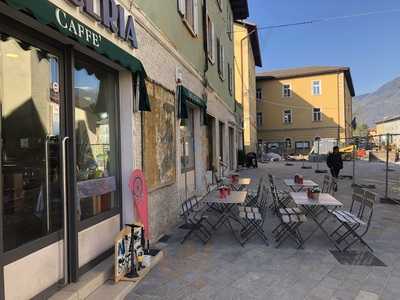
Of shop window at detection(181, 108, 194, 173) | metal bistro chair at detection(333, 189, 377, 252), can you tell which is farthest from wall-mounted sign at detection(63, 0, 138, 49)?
shop window at detection(181, 108, 194, 173)

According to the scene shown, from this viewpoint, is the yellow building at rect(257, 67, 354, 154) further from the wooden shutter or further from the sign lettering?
the sign lettering

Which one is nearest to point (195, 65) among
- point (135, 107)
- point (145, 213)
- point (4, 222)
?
point (135, 107)

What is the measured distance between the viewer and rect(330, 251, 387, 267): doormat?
484 centimetres

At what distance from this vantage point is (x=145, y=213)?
5.10 m

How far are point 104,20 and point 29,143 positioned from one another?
5.57ft

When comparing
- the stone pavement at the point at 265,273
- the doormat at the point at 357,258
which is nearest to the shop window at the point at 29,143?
the stone pavement at the point at 265,273

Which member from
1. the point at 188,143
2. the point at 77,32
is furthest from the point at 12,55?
the point at 188,143

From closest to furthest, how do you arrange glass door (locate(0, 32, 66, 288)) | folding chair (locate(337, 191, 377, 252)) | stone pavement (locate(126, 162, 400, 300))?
1. glass door (locate(0, 32, 66, 288))
2. stone pavement (locate(126, 162, 400, 300))
3. folding chair (locate(337, 191, 377, 252))

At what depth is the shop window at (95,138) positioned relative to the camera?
14.0 feet

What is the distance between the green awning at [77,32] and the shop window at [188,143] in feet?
13.4

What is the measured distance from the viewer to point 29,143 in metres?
3.42

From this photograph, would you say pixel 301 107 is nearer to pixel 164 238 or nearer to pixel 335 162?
pixel 335 162

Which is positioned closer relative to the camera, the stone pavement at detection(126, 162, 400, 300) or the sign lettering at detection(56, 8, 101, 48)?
the sign lettering at detection(56, 8, 101, 48)

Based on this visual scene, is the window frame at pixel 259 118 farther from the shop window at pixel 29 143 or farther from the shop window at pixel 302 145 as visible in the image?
the shop window at pixel 29 143
